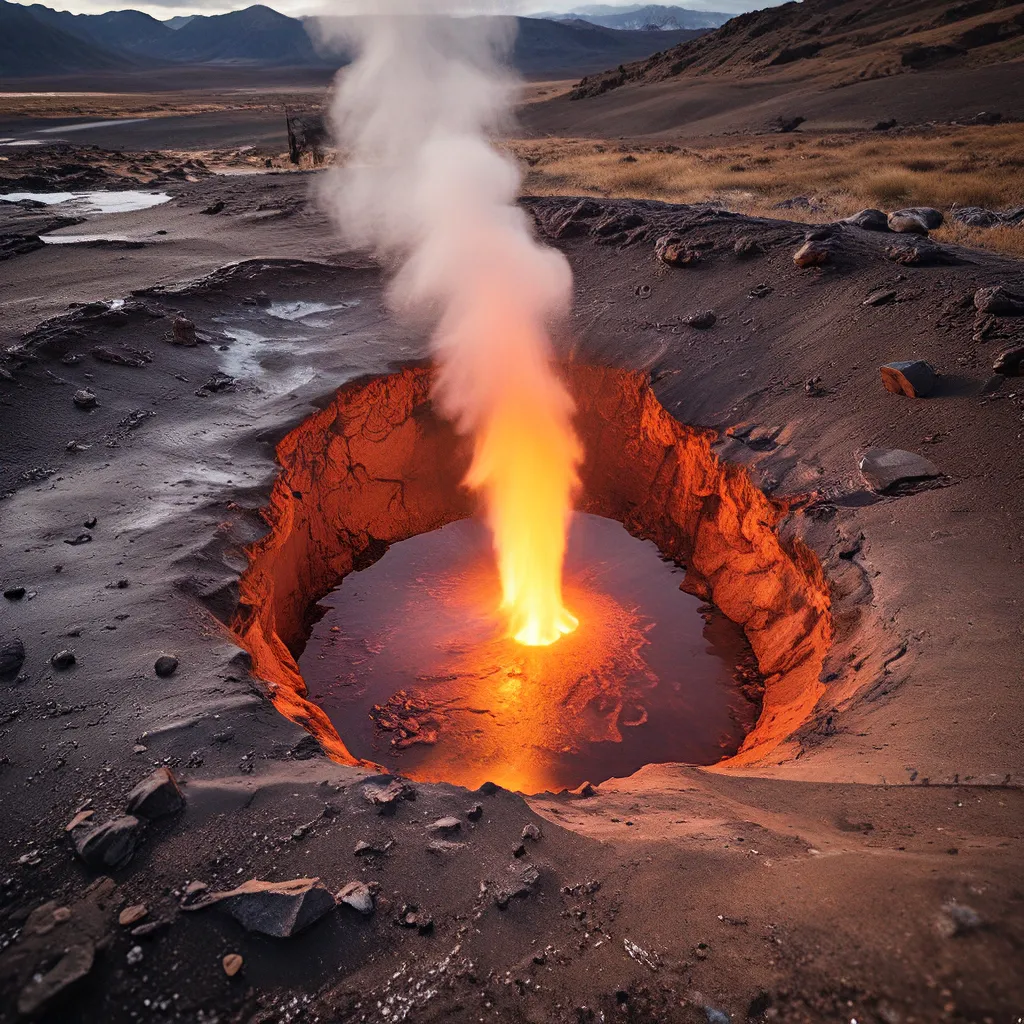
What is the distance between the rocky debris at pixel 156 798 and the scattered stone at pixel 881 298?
9.48 m

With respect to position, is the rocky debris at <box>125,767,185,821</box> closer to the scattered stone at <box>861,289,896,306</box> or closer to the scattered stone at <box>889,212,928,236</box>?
the scattered stone at <box>861,289,896,306</box>

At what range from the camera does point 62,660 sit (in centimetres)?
462

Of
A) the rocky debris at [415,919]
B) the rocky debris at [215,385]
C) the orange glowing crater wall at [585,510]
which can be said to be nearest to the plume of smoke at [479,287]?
the orange glowing crater wall at [585,510]

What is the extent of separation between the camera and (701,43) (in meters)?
51.5

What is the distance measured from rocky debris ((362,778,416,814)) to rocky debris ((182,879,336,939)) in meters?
0.67

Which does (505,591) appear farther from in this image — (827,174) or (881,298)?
(827,174)

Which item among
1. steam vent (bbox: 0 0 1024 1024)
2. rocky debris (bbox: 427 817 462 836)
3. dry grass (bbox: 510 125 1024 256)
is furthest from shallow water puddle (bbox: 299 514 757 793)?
dry grass (bbox: 510 125 1024 256)

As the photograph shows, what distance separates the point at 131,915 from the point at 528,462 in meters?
9.10

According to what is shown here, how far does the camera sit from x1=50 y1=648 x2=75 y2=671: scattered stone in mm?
4609

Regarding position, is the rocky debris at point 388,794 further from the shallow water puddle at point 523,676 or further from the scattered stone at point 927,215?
the scattered stone at point 927,215

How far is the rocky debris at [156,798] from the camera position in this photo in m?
3.52

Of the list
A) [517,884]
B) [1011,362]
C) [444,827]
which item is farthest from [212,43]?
[517,884]

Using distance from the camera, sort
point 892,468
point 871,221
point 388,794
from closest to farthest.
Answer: point 388,794
point 892,468
point 871,221

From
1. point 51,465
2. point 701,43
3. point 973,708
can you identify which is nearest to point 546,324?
point 51,465
